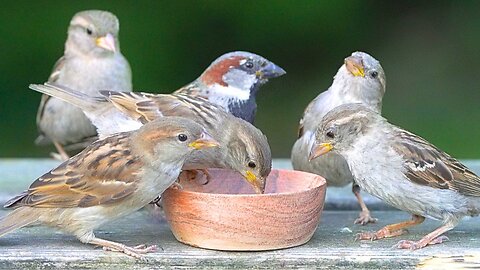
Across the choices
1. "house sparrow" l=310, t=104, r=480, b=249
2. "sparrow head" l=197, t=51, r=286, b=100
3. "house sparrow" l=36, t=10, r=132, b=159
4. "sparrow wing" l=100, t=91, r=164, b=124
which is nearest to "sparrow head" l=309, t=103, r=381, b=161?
"house sparrow" l=310, t=104, r=480, b=249

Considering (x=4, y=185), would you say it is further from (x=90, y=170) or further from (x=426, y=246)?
(x=426, y=246)

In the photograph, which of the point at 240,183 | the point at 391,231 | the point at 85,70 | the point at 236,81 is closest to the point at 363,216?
the point at 391,231

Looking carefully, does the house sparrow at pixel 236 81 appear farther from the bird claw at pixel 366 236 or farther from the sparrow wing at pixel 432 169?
the bird claw at pixel 366 236

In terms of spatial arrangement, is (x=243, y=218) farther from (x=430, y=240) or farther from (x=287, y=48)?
(x=287, y=48)

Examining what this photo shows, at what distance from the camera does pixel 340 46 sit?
21.9 feet

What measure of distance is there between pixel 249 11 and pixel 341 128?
11.2 ft

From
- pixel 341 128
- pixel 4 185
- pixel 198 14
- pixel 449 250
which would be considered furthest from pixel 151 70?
pixel 449 250

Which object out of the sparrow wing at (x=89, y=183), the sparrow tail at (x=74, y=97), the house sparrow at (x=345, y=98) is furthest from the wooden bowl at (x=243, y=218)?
the sparrow tail at (x=74, y=97)

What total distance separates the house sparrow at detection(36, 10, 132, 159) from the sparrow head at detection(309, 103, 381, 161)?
5.30ft

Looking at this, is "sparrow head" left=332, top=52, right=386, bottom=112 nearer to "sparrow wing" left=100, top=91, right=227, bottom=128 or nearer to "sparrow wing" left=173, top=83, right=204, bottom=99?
"sparrow wing" left=100, top=91, right=227, bottom=128

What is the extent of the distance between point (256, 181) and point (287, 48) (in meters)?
3.59

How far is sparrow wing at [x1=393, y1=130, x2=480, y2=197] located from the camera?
327cm

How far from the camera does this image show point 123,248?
9.78 ft

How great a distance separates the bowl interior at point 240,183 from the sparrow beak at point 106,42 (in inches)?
58.5
